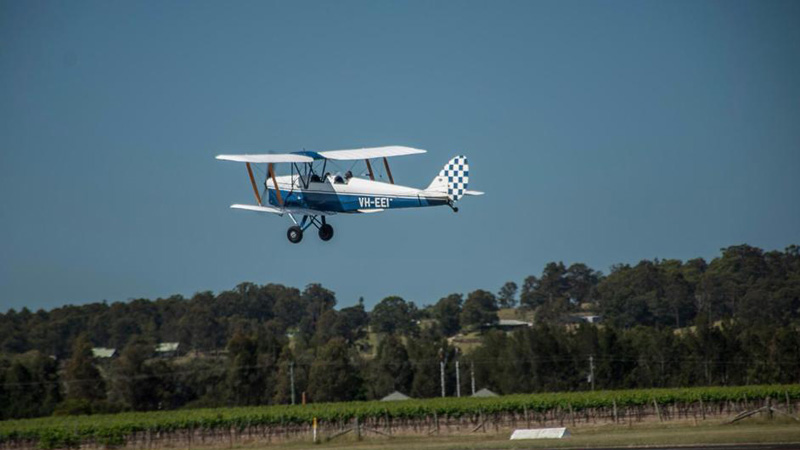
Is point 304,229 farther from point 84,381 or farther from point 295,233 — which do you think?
point 84,381

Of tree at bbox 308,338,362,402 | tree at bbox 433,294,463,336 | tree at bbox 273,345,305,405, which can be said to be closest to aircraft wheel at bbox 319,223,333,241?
tree at bbox 273,345,305,405

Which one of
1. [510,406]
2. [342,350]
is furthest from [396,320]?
[510,406]

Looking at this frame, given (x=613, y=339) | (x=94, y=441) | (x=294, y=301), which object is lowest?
(x=94, y=441)

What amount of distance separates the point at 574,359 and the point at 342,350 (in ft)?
62.1

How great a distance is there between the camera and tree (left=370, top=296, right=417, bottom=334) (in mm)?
159000

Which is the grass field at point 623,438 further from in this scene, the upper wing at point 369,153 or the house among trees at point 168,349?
the house among trees at point 168,349

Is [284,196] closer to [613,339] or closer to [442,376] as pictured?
[442,376]

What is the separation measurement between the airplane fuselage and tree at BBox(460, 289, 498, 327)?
126918 mm

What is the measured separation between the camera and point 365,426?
59.7 meters

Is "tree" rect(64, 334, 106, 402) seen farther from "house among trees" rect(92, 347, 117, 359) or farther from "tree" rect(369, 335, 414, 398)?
"house among trees" rect(92, 347, 117, 359)

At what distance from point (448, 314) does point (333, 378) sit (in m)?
76.4

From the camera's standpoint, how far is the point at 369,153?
47094 millimetres

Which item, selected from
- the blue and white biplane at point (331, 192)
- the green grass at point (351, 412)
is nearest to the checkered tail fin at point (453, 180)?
the blue and white biplane at point (331, 192)

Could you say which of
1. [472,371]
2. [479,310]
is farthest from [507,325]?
[472,371]
